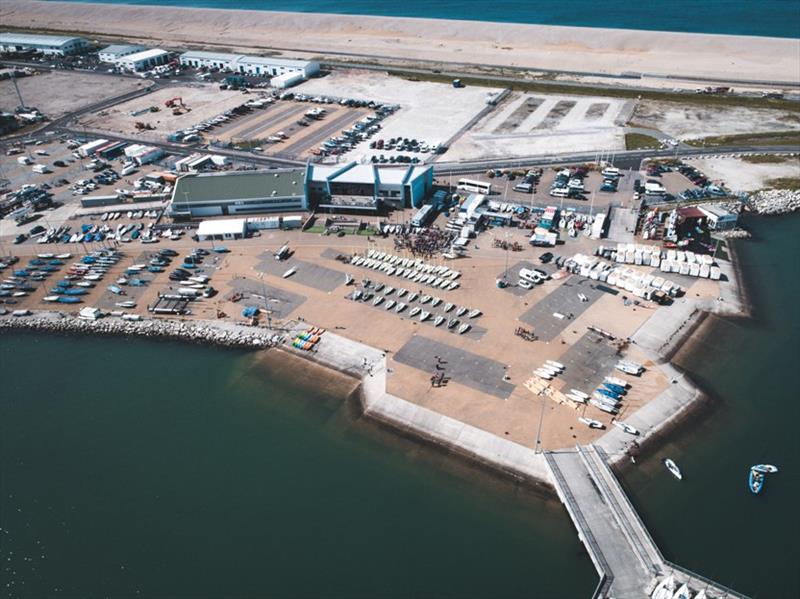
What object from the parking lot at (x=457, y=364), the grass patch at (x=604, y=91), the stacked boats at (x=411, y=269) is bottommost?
the parking lot at (x=457, y=364)

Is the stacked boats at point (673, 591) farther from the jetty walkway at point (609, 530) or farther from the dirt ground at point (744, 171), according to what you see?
the dirt ground at point (744, 171)

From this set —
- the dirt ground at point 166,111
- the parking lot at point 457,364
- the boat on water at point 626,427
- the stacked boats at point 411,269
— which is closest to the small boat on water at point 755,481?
the boat on water at point 626,427

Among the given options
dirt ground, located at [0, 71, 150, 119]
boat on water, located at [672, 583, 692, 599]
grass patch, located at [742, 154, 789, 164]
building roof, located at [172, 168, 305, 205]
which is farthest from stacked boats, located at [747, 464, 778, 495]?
dirt ground, located at [0, 71, 150, 119]

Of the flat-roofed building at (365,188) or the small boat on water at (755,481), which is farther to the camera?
the flat-roofed building at (365,188)

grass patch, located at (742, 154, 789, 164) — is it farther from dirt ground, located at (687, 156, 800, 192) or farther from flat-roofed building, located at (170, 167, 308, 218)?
flat-roofed building, located at (170, 167, 308, 218)

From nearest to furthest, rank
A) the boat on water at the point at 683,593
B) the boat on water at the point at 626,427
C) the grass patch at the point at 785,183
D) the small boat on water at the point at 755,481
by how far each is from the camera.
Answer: the boat on water at the point at 683,593, the small boat on water at the point at 755,481, the boat on water at the point at 626,427, the grass patch at the point at 785,183

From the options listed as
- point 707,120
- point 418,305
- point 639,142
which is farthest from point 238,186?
point 707,120
